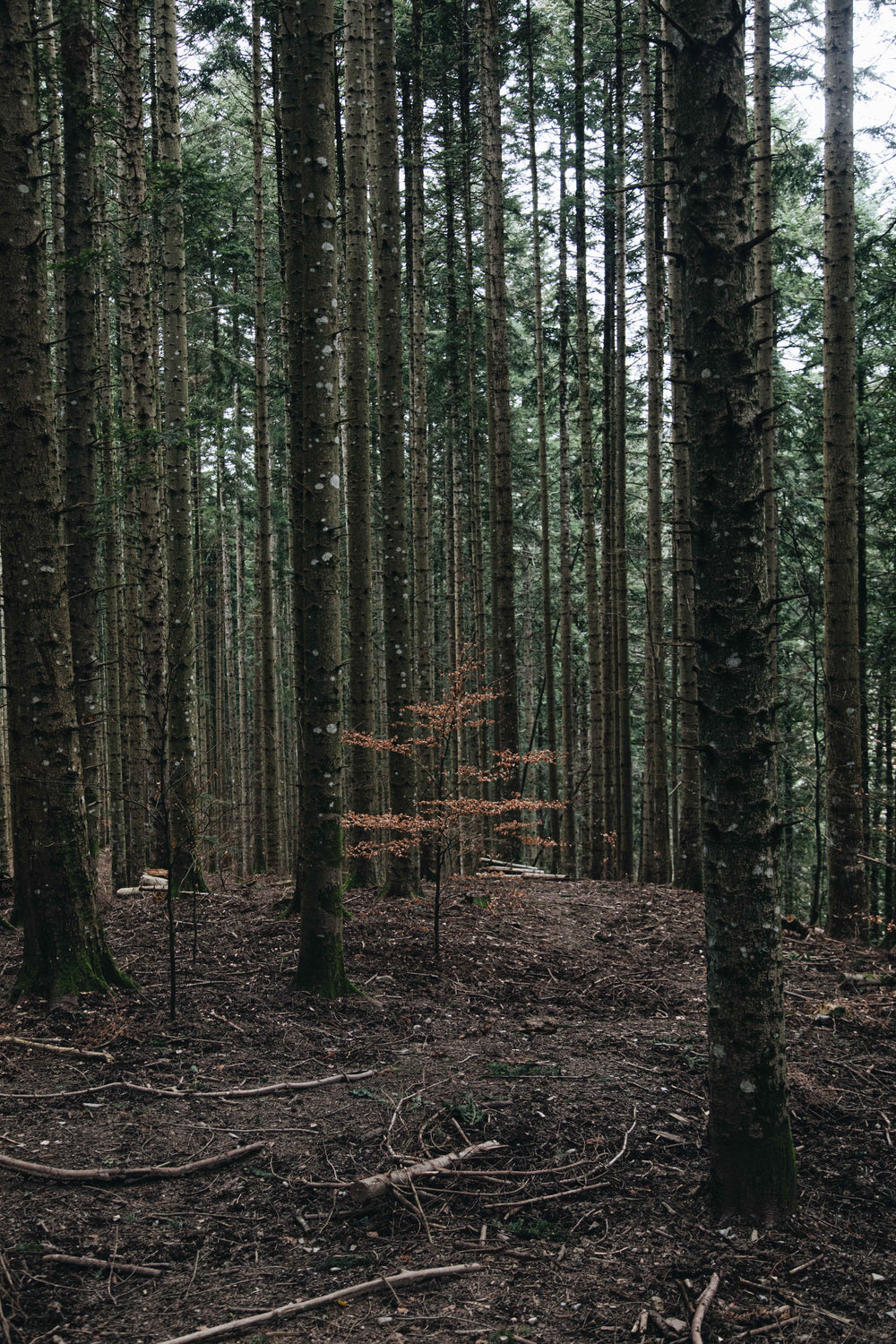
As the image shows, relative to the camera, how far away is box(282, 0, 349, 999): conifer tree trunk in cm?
601

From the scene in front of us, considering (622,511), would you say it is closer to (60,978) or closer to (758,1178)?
(60,978)

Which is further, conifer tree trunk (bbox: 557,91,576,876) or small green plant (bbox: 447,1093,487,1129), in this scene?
conifer tree trunk (bbox: 557,91,576,876)

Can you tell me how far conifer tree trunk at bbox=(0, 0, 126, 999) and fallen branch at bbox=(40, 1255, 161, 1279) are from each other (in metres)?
2.72

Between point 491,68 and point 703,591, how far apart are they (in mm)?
11814

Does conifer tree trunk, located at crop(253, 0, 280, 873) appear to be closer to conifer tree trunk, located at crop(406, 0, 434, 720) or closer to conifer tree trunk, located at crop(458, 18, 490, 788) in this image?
conifer tree trunk, located at crop(406, 0, 434, 720)

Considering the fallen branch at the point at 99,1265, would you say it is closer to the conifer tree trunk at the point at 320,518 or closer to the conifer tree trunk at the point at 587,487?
the conifer tree trunk at the point at 320,518

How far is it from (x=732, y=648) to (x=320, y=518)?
3.63 m

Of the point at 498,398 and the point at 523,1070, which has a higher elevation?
the point at 498,398

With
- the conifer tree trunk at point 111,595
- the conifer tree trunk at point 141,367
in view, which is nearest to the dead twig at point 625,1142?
the conifer tree trunk at point 141,367

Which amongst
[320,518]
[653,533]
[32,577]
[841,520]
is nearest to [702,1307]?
[320,518]

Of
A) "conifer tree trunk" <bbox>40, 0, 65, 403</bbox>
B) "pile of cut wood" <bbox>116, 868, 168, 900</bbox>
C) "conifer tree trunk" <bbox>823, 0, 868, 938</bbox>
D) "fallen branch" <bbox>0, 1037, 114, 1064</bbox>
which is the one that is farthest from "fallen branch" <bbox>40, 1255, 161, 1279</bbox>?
"conifer tree trunk" <bbox>40, 0, 65, 403</bbox>

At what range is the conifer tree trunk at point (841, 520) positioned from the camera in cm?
796

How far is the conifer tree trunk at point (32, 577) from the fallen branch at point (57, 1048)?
52cm

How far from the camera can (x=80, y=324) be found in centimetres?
834
